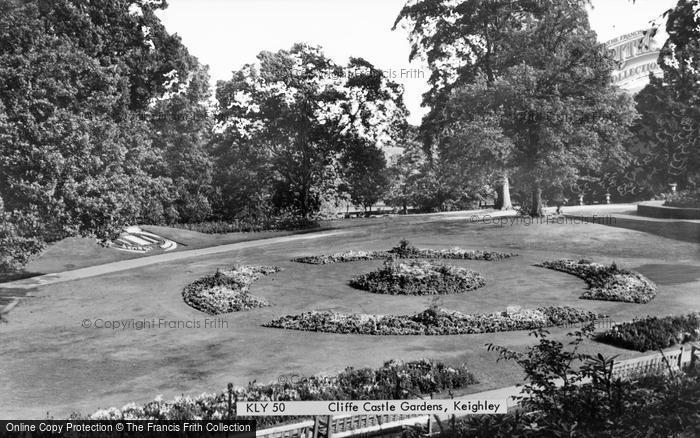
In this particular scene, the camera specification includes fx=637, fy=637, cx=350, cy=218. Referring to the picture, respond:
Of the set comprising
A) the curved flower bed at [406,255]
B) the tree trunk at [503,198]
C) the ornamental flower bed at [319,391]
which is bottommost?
the ornamental flower bed at [319,391]

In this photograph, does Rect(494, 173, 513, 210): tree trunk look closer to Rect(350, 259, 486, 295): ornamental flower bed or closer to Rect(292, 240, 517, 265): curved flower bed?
Rect(292, 240, 517, 265): curved flower bed

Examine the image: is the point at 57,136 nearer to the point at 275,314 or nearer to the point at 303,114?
the point at 275,314

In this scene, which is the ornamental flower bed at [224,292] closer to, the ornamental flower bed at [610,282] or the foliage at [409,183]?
the ornamental flower bed at [610,282]

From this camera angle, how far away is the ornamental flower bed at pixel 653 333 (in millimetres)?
17281

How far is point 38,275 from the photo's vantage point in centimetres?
3011

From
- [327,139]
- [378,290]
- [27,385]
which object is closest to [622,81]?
[327,139]

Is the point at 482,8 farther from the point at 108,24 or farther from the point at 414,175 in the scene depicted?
the point at 108,24

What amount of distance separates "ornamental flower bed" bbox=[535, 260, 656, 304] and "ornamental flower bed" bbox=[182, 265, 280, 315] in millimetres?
12724

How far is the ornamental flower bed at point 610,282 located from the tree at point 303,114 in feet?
51.1

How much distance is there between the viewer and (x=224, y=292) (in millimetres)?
24359

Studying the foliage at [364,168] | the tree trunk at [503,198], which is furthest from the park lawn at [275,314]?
the tree trunk at [503,198]

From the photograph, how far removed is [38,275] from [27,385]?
16.7 m

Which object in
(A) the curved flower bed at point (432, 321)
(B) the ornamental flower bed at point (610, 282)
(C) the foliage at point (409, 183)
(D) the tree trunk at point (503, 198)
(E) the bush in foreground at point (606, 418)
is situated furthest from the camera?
(C) the foliage at point (409, 183)

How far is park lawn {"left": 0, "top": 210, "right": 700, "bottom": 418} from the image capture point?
1535 centimetres
